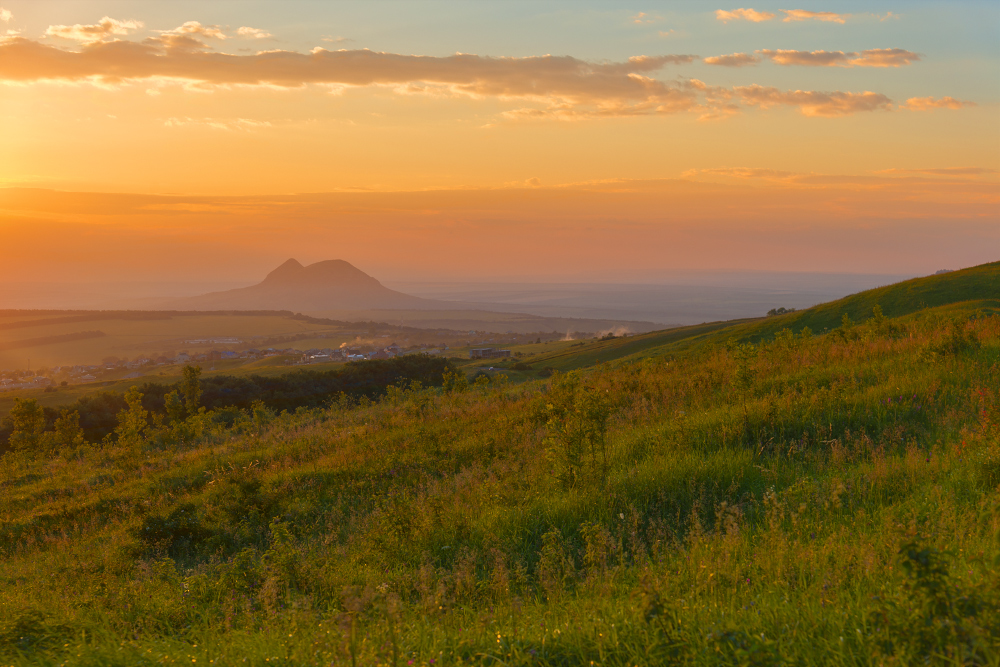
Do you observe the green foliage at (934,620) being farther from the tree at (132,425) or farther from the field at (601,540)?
the tree at (132,425)

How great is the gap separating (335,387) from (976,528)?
7867 centimetres

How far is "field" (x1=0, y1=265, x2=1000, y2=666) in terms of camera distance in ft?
14.0

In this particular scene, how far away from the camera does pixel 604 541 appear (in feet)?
20.9

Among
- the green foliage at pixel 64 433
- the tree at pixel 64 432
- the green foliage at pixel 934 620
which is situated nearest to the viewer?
the green foliage at pixel 934 620

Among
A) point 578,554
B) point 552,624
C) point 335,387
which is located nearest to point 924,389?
point 578,554

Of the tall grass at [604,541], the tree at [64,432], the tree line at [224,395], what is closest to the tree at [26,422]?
the tree line at [224,395]

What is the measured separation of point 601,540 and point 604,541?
0.07 meters

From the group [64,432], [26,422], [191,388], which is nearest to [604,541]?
[26,422]

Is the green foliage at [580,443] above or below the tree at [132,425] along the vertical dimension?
above

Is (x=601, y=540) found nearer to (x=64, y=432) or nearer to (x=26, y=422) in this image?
(x=26, y=422)

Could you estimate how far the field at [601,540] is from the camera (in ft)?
14.0

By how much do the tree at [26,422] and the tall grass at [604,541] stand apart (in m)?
38.0

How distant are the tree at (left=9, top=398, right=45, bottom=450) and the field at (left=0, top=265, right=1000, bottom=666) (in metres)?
37.6

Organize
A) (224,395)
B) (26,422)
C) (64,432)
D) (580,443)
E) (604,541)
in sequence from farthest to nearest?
(224,395)
(64,432)
(26,422)
(580,443)
(604,541)
